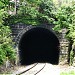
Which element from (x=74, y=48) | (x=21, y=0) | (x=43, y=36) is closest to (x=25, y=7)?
(x=21, y=0)

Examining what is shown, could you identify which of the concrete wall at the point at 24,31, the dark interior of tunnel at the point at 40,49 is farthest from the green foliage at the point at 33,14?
the dark interior of tunnel at the point at 40,49

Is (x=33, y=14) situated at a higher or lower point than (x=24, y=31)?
higher

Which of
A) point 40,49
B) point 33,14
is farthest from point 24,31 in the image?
point 40,49

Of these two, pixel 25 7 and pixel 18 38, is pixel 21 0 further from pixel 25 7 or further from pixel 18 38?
pixel 18 38

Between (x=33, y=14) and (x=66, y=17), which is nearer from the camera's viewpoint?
(x=66, y=17)

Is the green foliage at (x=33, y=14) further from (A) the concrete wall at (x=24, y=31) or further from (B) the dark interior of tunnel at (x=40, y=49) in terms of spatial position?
(B) the dark interior of tunnel at (x=40, y=49)

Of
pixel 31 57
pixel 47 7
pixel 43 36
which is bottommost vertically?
pixel 31 57

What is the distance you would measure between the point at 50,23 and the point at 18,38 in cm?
310

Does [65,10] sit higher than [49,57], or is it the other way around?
[65,10]

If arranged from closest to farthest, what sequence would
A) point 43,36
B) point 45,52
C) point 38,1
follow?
point 38,1 → point 43,36 → point 45,52

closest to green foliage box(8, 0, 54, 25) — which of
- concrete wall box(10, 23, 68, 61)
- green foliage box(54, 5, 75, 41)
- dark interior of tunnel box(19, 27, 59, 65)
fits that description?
concrete wall box(10, 23, 68, 61)

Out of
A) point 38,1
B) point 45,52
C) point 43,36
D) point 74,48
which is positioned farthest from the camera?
point 45,52

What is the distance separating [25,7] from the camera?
26.2 m

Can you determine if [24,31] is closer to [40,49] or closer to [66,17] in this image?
[66,17]
